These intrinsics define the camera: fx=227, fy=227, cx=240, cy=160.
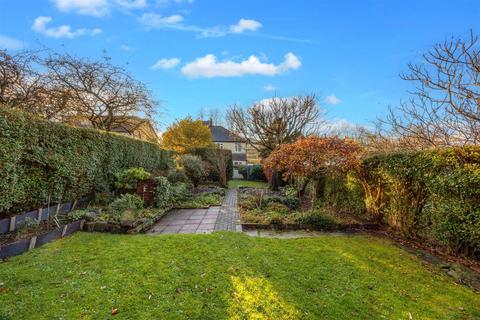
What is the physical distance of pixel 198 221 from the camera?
22.4ft

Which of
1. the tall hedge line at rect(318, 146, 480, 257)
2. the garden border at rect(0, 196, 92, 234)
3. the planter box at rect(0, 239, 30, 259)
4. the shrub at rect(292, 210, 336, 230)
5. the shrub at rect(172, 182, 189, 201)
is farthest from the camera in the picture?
the shrub at rect(172, 182, 189, 201)

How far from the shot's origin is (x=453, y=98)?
5.63 m

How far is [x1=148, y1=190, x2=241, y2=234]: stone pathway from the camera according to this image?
6023 millimetres

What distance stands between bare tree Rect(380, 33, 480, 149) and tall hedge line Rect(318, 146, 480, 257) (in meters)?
1.94

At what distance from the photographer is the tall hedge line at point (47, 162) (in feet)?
14.5

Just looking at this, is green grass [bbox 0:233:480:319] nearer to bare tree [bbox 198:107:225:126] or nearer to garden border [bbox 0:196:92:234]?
garden border [bbox 0:196:92:234]

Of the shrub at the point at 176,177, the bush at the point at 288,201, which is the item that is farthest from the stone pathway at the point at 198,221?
the shrub at the point at 176,177

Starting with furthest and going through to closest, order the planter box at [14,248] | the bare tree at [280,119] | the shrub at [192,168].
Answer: the bare tree at [280,119] < the shrub at [192,168] < the planter box at [14,248]

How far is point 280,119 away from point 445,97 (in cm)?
1039

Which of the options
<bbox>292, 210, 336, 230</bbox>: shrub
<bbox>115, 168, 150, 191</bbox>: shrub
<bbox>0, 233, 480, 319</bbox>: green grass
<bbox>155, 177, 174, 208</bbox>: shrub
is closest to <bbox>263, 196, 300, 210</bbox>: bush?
<bbox>292, 210, 336, 230</bbox>: shrub

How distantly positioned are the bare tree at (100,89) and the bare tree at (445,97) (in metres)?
11.7

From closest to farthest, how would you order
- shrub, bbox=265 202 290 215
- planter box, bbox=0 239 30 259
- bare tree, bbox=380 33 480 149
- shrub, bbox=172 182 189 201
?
planter box, bbox=0 239 30 259
bare tree, bbox=380 33 480 149
shrub, bbox=265 202 290 215
shrub, bbox=172 182 189 201

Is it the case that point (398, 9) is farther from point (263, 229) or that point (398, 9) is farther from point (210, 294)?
point (210, 294)

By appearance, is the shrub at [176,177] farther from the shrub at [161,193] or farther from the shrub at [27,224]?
the shrub at [27,224]
